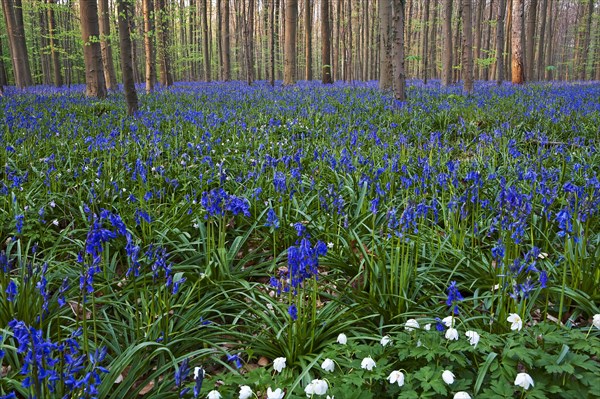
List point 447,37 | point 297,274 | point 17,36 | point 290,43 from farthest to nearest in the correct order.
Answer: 1. point 290,43
2. point 447,37
3. point 17,36
4. point 297,274

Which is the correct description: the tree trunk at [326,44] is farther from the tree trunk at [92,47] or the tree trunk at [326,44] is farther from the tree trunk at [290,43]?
Result: the tree trunk at [92,47]

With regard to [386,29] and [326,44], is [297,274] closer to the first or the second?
[386,29]

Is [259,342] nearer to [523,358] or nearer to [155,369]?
[155,369]

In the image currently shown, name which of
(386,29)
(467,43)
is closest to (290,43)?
(467,43)

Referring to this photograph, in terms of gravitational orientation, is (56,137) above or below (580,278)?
above

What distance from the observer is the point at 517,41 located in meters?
16.6

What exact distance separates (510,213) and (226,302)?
74.1 inches

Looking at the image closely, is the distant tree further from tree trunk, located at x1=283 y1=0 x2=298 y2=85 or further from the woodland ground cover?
tree trunk, located at x1=283 y1=0 x2=298 y2=85

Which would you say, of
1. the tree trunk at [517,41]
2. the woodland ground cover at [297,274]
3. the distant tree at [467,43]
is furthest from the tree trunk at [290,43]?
the woodland ground cover at [297,274]

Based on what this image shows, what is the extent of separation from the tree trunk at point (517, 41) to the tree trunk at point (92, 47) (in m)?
14.7

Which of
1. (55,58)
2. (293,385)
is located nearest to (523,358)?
(293,385)

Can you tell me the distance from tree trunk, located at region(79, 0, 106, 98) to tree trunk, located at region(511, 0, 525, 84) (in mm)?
14691

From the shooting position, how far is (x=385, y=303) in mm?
2600

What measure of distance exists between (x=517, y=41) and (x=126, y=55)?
15.2m
